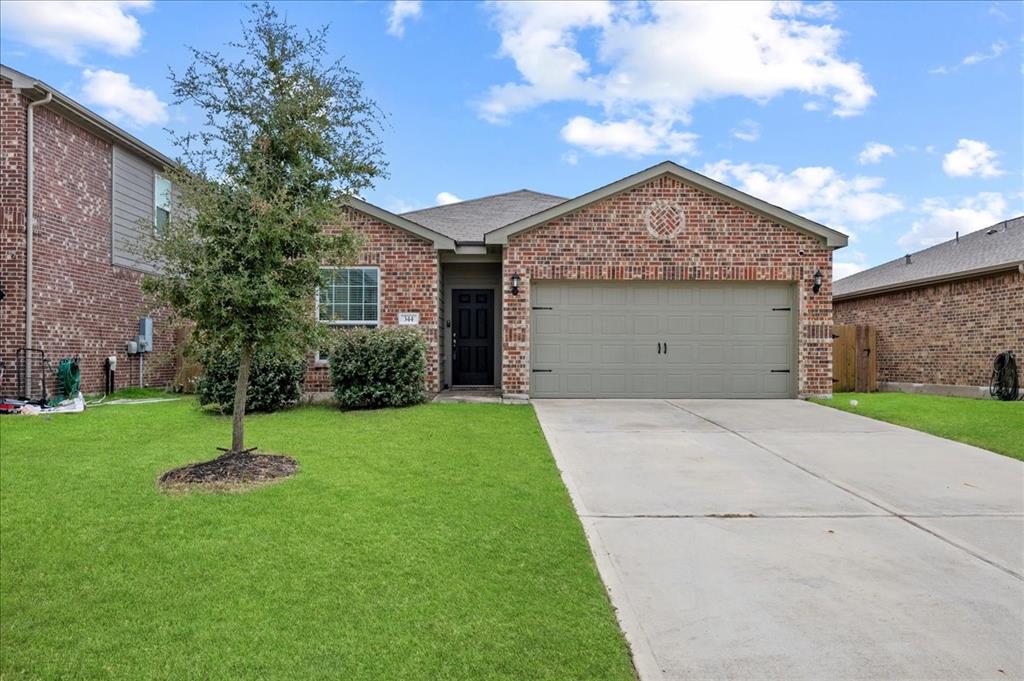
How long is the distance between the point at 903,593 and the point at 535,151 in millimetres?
15430

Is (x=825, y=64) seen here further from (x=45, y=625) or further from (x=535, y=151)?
(x=45, y=625)

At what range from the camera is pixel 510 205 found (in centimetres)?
1686

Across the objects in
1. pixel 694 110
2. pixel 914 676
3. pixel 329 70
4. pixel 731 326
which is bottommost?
pixel 914 676

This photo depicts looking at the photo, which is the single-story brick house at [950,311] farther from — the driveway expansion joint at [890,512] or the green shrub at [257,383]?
the green shrub at [257,383]

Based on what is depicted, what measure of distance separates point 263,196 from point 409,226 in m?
6.11

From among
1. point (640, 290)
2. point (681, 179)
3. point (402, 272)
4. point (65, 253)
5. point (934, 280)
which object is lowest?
point (640, 290)

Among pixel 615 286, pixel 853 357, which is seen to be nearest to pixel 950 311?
pixel 853 357

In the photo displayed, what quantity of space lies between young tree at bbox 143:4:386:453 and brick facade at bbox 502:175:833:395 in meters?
5.83

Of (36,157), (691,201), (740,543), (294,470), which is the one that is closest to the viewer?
(740,543)

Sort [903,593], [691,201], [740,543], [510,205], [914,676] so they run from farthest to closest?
[510,205] → [691,201] → [740,543] → [903,593] → [914,676]

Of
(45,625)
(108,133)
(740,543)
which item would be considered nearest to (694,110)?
(740,543)

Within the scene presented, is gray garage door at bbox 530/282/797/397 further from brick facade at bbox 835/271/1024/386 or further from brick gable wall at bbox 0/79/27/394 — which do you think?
brick gable wall at bbox 0/79/27/394

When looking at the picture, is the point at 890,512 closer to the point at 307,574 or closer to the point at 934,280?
the point at 307,574

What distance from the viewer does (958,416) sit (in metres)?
10.1
